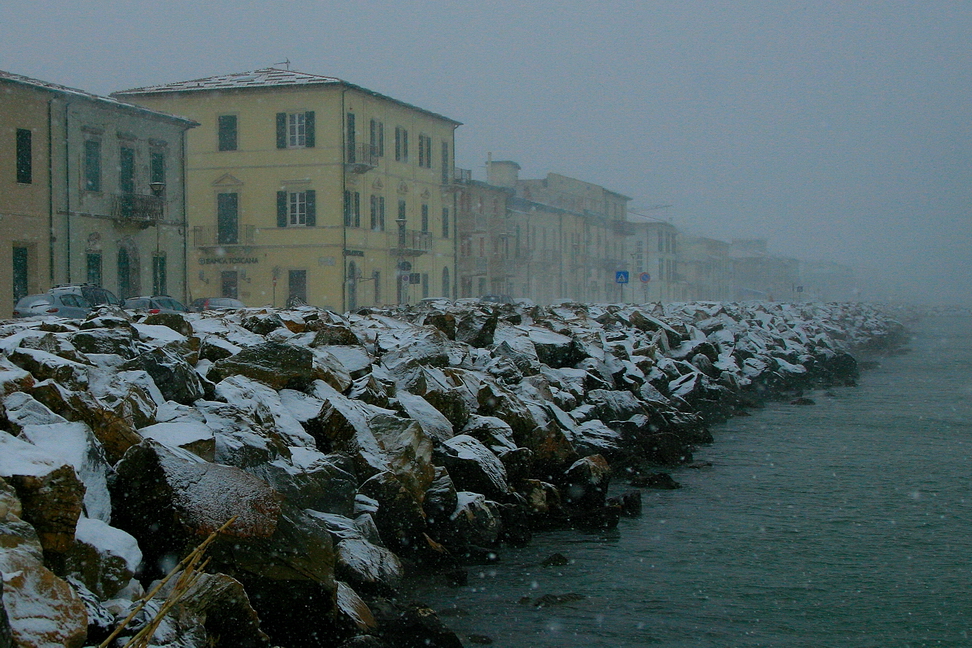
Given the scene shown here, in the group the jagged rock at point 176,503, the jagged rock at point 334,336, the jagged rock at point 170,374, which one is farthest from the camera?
the jagged rock at point 334,336

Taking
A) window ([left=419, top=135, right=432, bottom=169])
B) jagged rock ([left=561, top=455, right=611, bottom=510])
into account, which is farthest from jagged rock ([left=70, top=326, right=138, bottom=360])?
window ([left=419, top=135, right=432, bottom=169])

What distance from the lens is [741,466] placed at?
1211 cm

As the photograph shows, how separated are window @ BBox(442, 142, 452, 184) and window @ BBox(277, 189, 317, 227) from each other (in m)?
9.20

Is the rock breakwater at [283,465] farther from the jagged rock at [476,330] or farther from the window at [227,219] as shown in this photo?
the window at [227,219]

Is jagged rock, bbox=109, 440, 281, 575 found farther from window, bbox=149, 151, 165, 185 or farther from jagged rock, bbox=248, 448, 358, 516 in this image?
window, bbox=149, 151, 165, 185

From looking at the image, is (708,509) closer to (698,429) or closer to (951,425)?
(698,429)

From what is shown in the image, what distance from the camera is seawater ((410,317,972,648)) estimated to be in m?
6.44

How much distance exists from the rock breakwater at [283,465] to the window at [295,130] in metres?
26.0

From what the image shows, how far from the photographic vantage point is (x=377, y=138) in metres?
40.6

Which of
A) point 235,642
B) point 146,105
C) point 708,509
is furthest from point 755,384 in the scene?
point 146,105

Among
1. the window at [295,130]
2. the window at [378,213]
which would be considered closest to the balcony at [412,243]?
the window at [378,213]

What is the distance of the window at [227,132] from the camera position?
129 ft

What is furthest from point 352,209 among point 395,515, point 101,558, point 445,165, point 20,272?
point 101,558

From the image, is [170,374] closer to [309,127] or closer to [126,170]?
[126,170]
